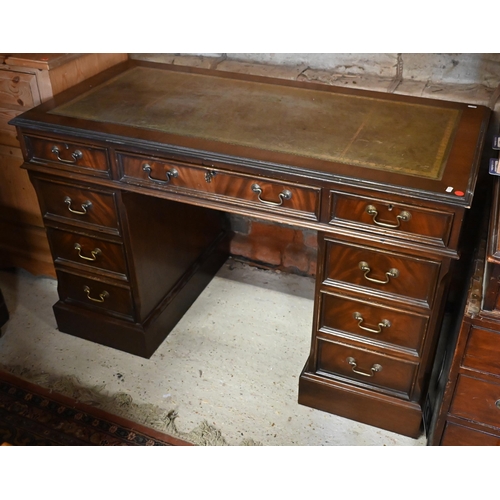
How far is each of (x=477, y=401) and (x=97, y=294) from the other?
1.45 meters

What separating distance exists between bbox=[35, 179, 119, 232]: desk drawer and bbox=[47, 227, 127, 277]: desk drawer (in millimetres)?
73

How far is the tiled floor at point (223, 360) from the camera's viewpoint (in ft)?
6.91

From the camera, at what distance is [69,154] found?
1978 mm

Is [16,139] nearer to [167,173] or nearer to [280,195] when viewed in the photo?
[167,173]

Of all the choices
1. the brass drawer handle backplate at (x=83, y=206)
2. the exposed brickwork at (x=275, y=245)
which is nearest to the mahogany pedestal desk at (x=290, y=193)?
the brass drawer handle backplate at (x=83, y=206)

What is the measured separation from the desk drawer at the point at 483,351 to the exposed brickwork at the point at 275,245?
1.11 metres

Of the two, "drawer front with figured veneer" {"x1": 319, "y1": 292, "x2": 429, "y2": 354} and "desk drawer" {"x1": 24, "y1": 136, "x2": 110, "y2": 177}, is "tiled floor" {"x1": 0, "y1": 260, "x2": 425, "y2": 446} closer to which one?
"drawer front with figured veneer" {"x1": 319, "y1": 292, "x2": 429, "y2": 354}

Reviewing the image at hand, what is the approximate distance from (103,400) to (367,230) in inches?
47.7

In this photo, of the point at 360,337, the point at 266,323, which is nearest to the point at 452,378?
the point at 360,337

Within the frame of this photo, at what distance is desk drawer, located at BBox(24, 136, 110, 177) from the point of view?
1933 mm

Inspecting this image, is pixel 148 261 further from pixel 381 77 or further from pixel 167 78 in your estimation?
pixel 381 77

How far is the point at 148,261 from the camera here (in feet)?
7.40

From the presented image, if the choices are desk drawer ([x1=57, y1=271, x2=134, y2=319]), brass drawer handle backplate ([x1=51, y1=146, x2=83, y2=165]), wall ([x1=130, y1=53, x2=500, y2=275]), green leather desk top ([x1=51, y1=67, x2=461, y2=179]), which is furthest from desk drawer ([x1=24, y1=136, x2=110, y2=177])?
wall ([x1=130, y1=53, x2=500, y2=275])

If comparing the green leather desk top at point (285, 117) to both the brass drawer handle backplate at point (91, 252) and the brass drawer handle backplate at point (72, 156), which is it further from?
the brass drawer handle backplate at point (91, 252)
